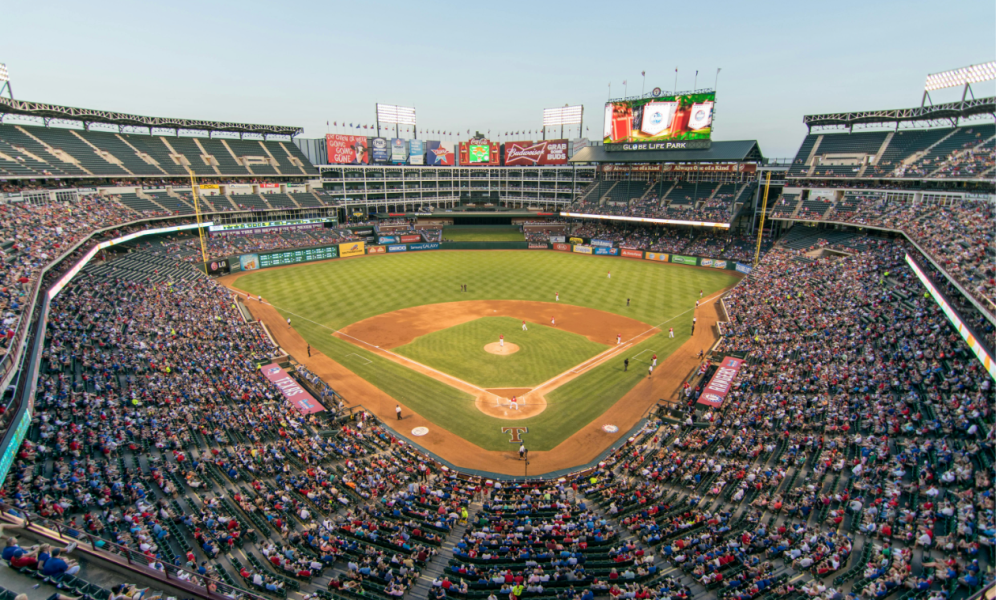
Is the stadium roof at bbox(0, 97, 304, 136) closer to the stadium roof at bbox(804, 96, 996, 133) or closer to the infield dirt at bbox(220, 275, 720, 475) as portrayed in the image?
the infield dirt at bbox(220, 275, 720, 475)

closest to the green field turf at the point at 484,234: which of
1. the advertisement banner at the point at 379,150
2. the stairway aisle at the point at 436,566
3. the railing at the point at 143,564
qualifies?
the advertisement banner at the point at 379,150

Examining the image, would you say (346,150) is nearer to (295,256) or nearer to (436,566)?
(295,256)

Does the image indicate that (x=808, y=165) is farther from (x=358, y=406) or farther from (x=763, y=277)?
(x=358, y=406)

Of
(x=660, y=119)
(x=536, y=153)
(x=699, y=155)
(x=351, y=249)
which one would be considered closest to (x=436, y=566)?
(x=351, y=249)

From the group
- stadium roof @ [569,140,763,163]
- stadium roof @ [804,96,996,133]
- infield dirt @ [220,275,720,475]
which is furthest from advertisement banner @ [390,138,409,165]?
stadium roof @ [804,96,996,133]

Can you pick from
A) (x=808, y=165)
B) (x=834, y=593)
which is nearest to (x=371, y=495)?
(x=834, y=593)

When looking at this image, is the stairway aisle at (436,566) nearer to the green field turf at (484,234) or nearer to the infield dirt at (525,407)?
the infield dirt at (525,407)
